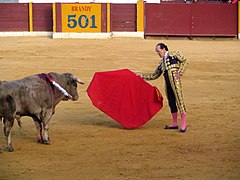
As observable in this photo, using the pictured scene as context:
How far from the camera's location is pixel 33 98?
23.4 feet

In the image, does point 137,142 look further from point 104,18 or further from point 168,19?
point 168,19

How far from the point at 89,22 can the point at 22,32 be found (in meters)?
2.39

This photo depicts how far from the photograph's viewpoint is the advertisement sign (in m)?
20.4

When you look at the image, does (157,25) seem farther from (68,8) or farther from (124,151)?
(124,151)

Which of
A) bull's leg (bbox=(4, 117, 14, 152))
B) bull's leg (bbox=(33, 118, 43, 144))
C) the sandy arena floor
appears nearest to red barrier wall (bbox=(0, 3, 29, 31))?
the sandy arena floor

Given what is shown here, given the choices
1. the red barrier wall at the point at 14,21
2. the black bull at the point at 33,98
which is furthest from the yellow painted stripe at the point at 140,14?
the black bull at the point at 33,98

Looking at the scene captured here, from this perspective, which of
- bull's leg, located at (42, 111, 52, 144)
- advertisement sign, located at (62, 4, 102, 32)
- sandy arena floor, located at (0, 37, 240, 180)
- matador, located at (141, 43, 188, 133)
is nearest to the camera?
sandy arena floor, located at (0, 37, 240, 180)

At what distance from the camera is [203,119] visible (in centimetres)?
930

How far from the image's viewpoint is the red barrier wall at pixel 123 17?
20.9 metres

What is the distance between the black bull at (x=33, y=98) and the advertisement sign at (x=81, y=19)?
12803 millimetres

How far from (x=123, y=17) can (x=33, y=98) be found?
14.2 m

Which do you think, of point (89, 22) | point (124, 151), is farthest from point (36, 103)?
point (89, 22)

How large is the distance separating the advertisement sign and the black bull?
1280 cm

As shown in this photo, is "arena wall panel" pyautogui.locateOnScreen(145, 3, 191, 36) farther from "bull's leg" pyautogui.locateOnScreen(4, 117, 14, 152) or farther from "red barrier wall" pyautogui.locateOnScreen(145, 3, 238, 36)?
"bull's leg" pyautogui.locateOnScreen(4, 117, 14, 152)
